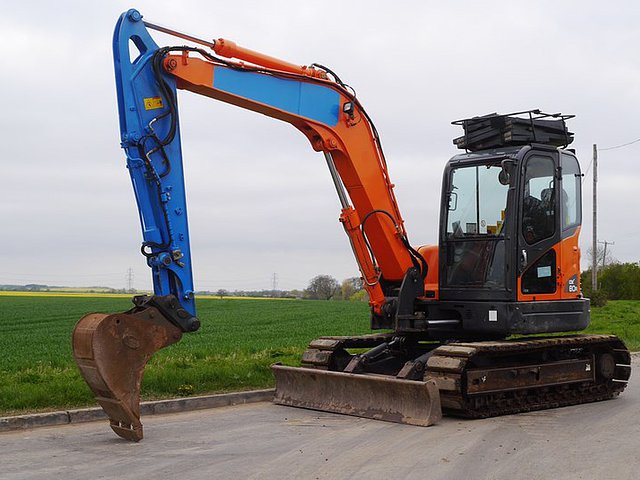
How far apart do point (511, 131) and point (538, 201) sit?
104cm

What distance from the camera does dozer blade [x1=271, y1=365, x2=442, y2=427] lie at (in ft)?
31.4

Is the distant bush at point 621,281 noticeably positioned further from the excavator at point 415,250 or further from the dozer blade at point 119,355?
the dozer blade at point 119,355

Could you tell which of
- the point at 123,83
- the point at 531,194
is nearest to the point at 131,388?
the point at 123,83

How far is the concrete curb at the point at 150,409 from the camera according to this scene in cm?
929

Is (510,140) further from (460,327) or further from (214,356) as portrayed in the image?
(214,356)

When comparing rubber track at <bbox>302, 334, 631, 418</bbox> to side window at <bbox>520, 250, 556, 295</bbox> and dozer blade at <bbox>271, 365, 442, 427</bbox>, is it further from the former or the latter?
side window at <bbox>520, 250, 556, 295</bbox>

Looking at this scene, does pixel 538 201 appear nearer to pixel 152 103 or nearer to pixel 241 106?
pixel 241 106

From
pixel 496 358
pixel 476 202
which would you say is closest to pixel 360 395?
pixel 496 358

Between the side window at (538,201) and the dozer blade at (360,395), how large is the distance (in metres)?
2.65

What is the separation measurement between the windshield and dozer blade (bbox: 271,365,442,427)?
2.36 m

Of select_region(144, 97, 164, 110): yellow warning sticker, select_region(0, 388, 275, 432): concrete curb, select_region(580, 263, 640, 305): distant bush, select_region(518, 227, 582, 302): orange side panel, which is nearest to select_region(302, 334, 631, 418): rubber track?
select_region(518, 227, 582, 302): orange side panel

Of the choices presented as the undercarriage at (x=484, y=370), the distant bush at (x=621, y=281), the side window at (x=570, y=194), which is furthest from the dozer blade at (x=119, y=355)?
the distant bush at (x=621, y=281)

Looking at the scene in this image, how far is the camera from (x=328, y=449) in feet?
26.9

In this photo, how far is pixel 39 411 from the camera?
9.84m
